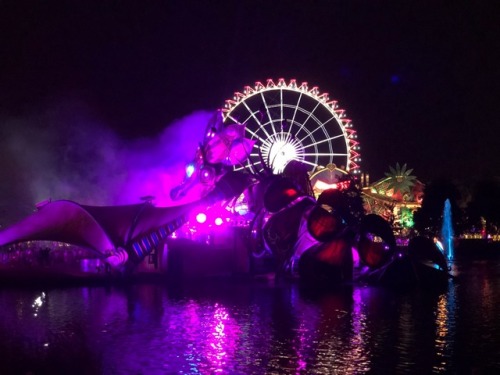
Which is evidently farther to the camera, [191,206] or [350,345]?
[191,206]

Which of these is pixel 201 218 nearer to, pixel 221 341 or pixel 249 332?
pixel 249 332

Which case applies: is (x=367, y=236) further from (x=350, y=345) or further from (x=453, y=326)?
(x=350, y=345)

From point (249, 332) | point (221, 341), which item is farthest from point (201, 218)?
point (221, 341)

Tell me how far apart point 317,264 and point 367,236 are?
2.07 meters

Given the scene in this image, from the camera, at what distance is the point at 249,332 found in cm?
1210

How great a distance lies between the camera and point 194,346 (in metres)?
10.6

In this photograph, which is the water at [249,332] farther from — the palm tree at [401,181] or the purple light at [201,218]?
the palm tree at [401,181]

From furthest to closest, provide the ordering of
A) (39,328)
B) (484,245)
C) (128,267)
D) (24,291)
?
(484,245)
(128,267)
(24,291)
(39,328)

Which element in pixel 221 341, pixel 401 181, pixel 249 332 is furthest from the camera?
pixel 401 181

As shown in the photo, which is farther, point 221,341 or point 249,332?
point 249,332

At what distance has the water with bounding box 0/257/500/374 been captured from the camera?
30.1 feet

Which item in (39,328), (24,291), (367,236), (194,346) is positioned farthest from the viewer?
(367,236)

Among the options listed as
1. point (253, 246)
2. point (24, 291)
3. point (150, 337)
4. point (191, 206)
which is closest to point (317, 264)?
point (253, 246)

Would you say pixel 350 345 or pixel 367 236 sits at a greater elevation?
pixel 367 236
